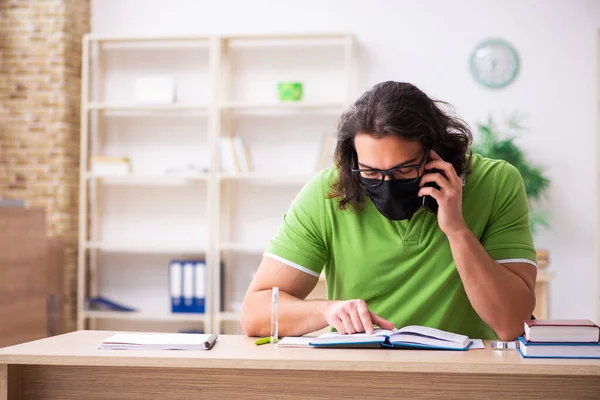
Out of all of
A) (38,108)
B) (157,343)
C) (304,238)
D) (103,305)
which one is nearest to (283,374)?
(157,343)

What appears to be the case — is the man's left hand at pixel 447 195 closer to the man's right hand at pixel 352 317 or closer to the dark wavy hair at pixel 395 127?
the dark wavy hair at pixel 395 127

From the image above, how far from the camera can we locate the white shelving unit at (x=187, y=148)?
4.60 metres

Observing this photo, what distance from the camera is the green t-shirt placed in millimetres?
1838

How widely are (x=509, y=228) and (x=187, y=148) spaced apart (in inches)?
127

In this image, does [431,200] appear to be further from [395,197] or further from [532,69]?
[532,69]

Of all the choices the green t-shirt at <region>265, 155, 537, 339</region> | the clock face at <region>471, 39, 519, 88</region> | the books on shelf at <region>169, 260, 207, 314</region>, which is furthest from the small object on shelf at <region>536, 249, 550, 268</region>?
the green t-shirt at <region>265, 155, 537, 339</region>

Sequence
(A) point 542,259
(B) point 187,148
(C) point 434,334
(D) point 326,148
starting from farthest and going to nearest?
(B) point 187,148
(D) point 326,148
(A) point 542,259
(C) point 434,334

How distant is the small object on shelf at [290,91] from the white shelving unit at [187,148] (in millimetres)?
177

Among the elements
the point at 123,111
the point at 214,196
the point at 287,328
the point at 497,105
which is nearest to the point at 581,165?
the point at 497,105

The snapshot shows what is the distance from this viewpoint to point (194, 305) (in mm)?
4488

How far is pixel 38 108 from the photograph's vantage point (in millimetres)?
4621

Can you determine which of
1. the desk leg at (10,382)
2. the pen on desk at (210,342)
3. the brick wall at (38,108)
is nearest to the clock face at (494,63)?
the brick wall at (38,108)


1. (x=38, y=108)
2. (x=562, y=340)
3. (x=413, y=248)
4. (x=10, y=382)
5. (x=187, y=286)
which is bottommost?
(x=187, y=286)

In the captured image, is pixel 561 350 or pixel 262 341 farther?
pixel 262 341
